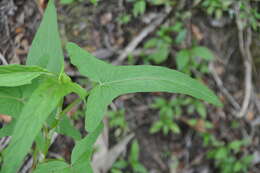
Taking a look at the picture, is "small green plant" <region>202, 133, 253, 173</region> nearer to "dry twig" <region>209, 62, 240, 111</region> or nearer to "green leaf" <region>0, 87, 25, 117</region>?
"dry twig" <region>209, 62, 240, 111</region>

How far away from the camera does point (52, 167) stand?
121 centimetres

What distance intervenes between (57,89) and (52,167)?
1.09 ft

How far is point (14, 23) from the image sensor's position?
7.38ft

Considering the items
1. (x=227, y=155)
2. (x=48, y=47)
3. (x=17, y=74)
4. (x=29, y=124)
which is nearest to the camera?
(x=29, y=124)

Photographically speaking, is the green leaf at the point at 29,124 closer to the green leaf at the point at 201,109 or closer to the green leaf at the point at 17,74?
the green leaf at the point at 17,74

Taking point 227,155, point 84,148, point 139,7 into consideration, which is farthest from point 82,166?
point 227,155

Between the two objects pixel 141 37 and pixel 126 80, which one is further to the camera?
pixel 141 37

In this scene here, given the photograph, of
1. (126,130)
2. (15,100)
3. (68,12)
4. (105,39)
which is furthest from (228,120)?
(15,100)

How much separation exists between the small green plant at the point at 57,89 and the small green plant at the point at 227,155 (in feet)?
5.32

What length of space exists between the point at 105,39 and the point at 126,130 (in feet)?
2.56

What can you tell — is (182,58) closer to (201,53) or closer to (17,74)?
(201,53)

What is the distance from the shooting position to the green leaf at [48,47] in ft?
4.22

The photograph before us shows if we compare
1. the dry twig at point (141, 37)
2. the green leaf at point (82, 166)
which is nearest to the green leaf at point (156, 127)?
the dry twig at point (141, 37)

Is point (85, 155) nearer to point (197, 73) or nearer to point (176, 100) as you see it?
point (176, 100)
